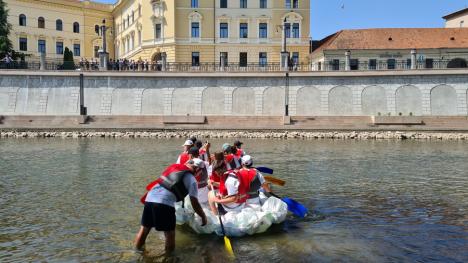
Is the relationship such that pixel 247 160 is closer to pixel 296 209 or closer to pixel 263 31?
pixel 296 209

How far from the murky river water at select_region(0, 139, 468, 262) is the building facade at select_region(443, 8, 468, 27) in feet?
144

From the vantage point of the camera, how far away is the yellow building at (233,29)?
179ft

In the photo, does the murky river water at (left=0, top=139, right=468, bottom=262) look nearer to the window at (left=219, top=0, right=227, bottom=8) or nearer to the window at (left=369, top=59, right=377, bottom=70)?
the window at (left=369, top=59, right=377, bottom=70)

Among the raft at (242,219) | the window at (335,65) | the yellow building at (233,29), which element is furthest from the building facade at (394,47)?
the raft at (242,219)

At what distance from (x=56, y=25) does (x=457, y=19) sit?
5549 cm

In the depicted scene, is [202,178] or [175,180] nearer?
[175,180]

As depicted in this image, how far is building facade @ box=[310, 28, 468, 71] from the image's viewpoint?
50000 mm

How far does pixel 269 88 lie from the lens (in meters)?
41.3

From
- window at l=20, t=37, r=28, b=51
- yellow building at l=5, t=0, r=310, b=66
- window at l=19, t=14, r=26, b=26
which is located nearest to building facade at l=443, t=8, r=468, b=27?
yellow building at l=5, t=0, r=310, b=66

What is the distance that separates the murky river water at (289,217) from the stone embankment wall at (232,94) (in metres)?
17.6

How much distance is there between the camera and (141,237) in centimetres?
→ 847

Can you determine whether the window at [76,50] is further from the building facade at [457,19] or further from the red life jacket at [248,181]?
the red life jacket at [248,181]

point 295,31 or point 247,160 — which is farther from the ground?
point 295,31

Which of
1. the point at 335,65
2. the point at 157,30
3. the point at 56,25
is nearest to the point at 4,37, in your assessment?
the point at 157,30
